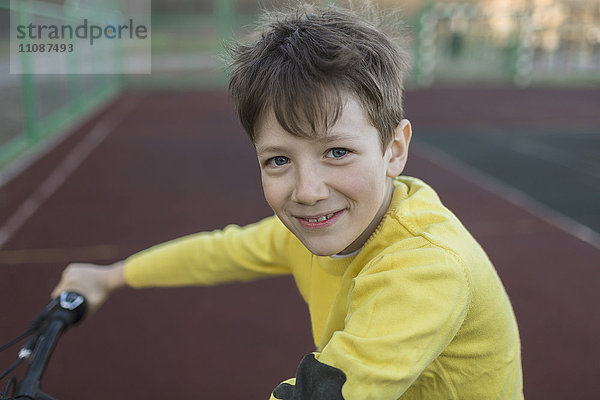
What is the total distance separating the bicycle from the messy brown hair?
561mm

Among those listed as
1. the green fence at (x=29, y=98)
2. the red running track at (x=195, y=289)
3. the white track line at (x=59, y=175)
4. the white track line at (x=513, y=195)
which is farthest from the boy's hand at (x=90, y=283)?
the green fence at (x=29, y=98)

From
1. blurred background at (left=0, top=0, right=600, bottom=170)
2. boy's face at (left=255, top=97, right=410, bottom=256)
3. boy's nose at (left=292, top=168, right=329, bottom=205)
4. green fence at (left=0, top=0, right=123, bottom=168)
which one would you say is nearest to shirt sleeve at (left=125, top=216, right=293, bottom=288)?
boy's face at (left=255, top=97, right=410, bottom=256)

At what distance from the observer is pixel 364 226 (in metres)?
1.25

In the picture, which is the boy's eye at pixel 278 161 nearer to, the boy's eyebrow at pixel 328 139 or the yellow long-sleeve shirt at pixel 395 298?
the boy's eyebrow at pixel 328 139

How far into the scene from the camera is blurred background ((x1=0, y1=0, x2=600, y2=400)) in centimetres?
274

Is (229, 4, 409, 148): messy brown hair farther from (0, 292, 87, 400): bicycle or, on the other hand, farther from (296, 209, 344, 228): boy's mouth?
(0, 292, 87, 400): bicycle

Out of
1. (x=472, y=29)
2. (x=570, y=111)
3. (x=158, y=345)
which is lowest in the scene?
(x=158, y=345)

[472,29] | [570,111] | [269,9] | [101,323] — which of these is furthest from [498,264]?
[472,29]

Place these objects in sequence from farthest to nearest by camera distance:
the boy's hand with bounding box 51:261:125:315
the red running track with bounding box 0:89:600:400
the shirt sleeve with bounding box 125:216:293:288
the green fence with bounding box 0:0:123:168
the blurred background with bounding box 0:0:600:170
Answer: the blurred background with bounding box 0:0:600:170 < the green fence with bounding box 0:0:123:168 < the red running track with bounding box 0:89:600:400 < the shirt sleeve with bounding box 125:216:293:288 < the boy's hand with bounding box 51:261:125:315

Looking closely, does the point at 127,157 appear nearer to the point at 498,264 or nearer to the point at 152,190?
the point at 152,190

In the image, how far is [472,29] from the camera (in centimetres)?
1803

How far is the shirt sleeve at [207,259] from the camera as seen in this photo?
63.7 inches

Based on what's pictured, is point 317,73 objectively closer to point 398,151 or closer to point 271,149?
point 271,149

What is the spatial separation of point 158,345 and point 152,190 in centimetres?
306
